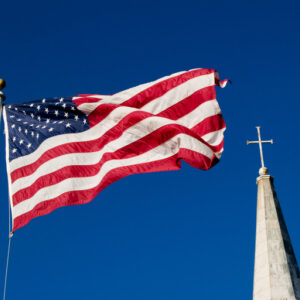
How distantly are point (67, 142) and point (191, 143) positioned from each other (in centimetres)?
309

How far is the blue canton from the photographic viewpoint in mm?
15389

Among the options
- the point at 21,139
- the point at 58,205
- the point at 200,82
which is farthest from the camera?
the point at 200,82

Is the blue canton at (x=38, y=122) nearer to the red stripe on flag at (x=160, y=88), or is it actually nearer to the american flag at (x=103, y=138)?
the american flag at (x=103, y=138)

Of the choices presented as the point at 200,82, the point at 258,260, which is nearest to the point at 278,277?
the point at 258,260

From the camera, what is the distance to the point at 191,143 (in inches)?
588

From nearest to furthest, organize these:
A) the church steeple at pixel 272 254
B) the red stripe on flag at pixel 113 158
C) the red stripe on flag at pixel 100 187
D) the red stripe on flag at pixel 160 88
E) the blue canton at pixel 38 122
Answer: the red stripe on flag at pixel 100 187 → the red stripe on flag at pixel 113 158 → the blue canton at pixel 38 122 → the red stripe on flag at pixel 160 88 → the church steeple at pixel 272 254

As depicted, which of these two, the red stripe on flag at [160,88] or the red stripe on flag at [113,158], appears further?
the red stripe on flag at [160,88]

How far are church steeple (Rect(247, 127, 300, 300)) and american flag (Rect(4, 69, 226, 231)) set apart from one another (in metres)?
9.94

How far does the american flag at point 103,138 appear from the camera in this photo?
14758 mm

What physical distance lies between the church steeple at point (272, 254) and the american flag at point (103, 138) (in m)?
9.94

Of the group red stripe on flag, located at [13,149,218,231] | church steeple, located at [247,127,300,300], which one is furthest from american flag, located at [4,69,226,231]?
church steeple, located at [247,127,300,300]

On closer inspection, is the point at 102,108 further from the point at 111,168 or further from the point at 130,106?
the point at 111,168

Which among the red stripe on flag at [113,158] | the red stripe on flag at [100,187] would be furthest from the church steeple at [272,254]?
the red stripe on flag at [113,158]

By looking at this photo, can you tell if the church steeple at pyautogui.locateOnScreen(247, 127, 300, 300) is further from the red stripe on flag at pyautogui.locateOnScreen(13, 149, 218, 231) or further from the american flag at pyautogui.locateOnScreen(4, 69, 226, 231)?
the red stripe on flag at pyautogui.locateOnScreen(13, 149, 218, 231)
